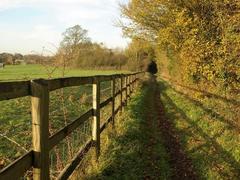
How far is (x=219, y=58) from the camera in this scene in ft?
46.0

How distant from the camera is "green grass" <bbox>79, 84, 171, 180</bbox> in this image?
7.22 metres

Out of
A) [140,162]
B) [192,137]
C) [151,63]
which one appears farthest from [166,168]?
[151,63]

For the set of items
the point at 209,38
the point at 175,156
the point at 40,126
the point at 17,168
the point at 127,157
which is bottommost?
the point at 175,156

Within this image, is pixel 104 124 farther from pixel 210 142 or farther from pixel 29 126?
pixel 29 126

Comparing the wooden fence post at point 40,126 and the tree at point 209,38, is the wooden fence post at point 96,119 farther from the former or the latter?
the tree at point 209,38

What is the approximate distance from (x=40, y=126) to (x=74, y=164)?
2.18 metres

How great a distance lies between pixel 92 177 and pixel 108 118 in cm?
374

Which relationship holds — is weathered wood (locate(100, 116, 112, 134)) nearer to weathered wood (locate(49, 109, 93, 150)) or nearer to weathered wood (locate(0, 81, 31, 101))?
weathered wood (locate(49, 109, 93, 150))

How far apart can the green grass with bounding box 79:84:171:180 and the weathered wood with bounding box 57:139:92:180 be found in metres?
0.30

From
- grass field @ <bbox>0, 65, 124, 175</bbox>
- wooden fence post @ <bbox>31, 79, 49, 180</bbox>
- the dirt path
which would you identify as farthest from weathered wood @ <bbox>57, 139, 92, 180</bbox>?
the dirt path

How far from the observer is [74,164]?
20.4 ft

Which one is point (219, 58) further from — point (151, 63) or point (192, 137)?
point (151, 63)

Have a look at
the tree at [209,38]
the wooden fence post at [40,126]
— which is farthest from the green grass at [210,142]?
the wooden fence post at [40,126]

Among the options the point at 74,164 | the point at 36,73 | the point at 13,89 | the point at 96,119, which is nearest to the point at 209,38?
the point at 96,119
